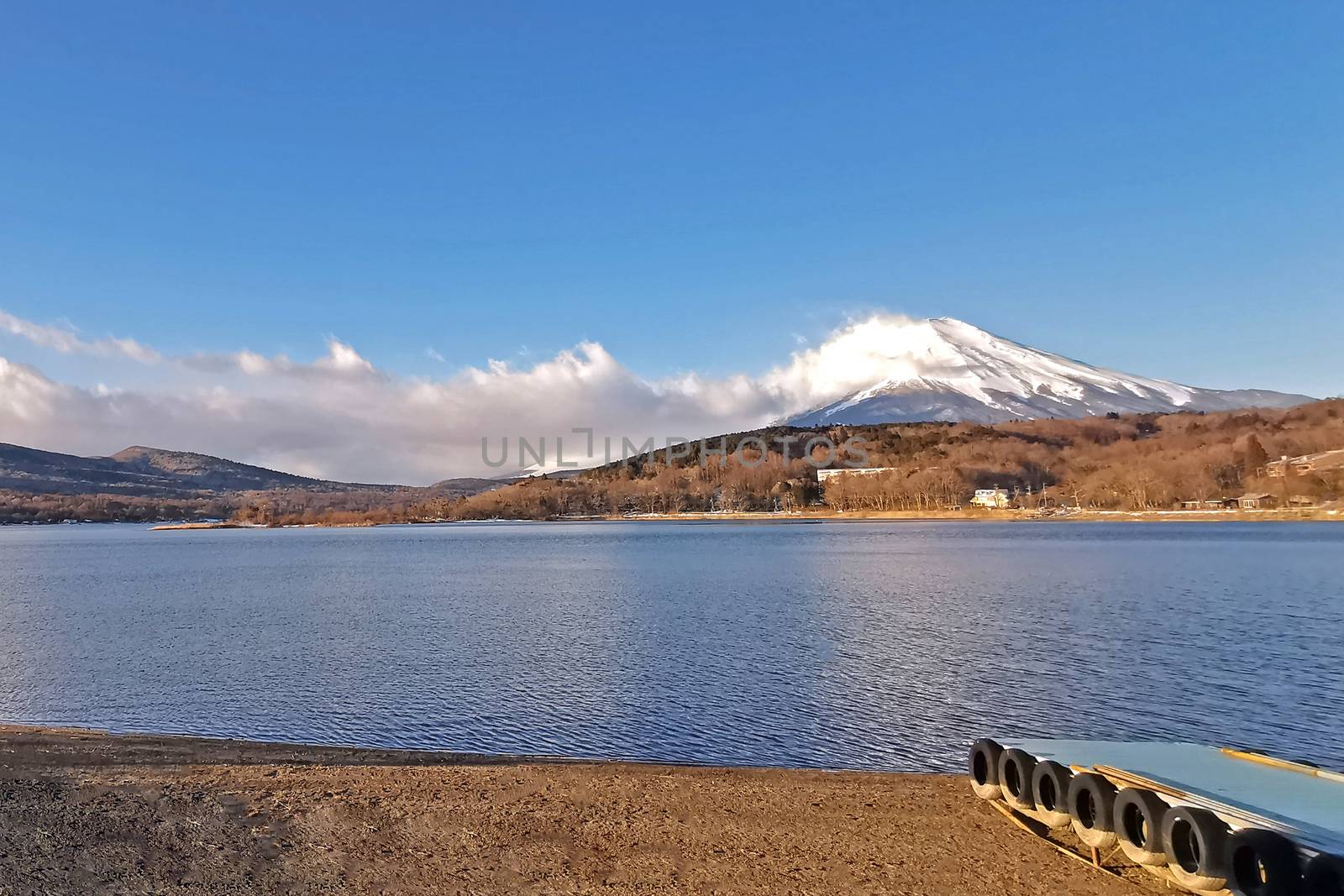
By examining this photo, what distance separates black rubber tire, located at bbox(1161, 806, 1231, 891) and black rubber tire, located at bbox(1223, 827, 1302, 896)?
0.08 metres

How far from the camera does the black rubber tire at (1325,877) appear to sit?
25.1ft

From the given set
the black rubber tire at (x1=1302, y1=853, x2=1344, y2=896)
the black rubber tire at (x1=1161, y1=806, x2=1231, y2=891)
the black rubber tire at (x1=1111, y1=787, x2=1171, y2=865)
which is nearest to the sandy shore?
the black rubber tire at (x1=1111, y1=787, x2=1171, y2=865)

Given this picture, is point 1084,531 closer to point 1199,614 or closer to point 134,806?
point 1199,614

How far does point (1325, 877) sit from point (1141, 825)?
6.55ft

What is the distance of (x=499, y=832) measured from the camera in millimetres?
10492

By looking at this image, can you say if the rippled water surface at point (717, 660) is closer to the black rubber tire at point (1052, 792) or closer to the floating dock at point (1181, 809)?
the floating dock at point (1181, 809)

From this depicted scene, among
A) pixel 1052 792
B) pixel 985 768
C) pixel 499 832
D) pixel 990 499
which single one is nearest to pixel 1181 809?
pixel 1052 792

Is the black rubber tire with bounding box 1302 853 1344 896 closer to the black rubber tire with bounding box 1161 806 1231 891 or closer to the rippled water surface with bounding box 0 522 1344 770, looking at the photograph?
the black rubber tire with bounding box 1161 806 1231 891

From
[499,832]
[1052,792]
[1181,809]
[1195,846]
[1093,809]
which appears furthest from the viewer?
[1052,792]

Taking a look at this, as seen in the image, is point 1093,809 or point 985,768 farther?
point 985,768

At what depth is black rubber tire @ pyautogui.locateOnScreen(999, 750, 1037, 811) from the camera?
36.3ft

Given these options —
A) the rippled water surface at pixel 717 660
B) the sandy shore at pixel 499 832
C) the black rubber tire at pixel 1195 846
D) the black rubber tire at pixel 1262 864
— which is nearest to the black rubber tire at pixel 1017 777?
the sandy shore at pixel 499 832

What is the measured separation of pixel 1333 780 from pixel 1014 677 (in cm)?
1176

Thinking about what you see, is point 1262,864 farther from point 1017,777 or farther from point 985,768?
point 985,768
